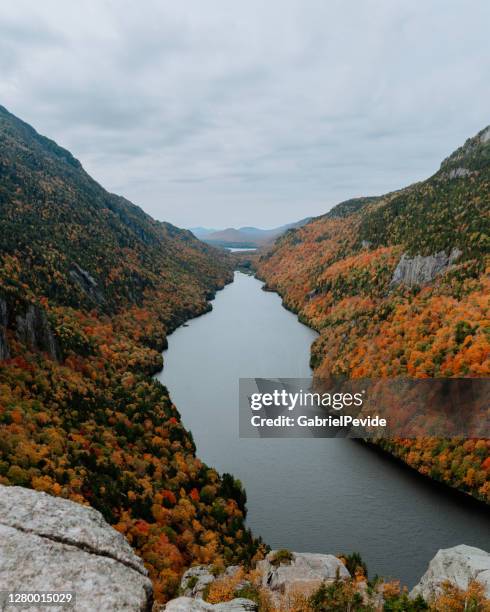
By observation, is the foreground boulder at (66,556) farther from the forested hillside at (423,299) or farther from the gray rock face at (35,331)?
the gray rock face at (35,331)

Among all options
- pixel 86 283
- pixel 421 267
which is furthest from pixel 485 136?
pixel 86 283

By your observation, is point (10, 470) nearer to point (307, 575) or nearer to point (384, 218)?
point (307, 575)

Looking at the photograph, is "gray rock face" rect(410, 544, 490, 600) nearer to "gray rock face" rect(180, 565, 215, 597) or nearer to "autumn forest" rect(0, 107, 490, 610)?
"gray rock face" rect(180, 565, 215, 597)

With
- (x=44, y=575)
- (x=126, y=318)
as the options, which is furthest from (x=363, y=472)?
(x=126, y=318)

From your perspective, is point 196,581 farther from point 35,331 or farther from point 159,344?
point 159,344
